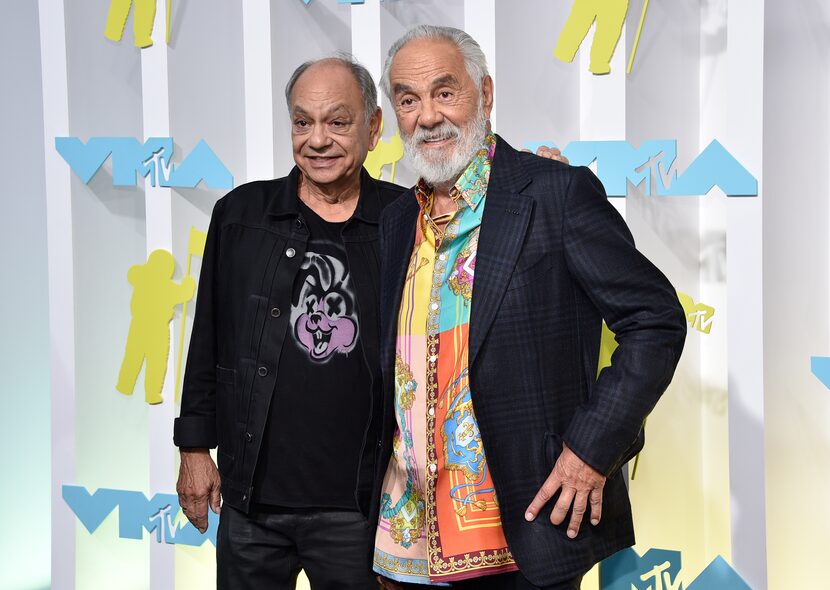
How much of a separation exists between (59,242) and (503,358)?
2063 mm

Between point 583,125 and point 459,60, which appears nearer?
point 459,60

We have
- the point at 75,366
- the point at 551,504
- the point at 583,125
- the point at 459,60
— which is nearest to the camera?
the point at 551,504

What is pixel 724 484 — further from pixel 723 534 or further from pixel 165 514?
pixel 165 514

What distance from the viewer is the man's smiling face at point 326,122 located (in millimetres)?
2008

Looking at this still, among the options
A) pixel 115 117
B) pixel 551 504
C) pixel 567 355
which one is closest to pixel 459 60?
pixel 567 355

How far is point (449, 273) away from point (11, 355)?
274 centimetres

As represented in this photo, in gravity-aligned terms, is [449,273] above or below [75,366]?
above

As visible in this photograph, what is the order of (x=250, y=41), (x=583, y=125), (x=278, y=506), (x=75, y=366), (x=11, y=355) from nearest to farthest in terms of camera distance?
(x=278, y=506) < (x=583, y=125) < (x=250, y=41) < (x=75, y=366) < (x=11, y=355)

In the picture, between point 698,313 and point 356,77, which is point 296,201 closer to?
point 356,77

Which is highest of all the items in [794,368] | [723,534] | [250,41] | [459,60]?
[250,41]

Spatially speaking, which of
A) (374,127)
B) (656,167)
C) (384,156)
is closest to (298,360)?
(374,127)

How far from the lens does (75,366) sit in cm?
309

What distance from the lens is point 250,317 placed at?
78.8 inches

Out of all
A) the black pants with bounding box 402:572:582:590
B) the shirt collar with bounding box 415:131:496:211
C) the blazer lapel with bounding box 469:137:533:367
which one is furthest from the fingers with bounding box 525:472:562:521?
the shirt collar with bounding box 415:131:496:211
